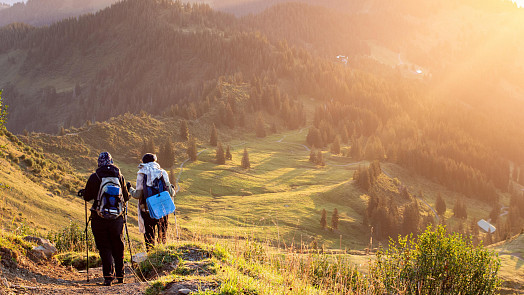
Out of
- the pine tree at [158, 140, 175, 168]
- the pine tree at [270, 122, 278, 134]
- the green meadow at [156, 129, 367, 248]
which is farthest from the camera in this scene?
the pine tree at [270, 122, 278, 134]

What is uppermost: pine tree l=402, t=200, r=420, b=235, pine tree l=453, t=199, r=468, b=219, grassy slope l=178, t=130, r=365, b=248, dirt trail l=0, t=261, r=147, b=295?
dirt trail l=0, t=261, r=147, b=295

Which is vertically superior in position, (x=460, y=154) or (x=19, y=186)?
(x=19, y=186)

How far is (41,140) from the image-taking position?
78750 mm

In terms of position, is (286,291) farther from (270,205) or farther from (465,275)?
(270,205)

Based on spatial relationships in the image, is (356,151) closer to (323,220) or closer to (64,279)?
(323,220)

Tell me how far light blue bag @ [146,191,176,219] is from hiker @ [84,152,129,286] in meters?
1.12

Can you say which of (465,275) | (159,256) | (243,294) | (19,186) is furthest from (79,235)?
(19,186)

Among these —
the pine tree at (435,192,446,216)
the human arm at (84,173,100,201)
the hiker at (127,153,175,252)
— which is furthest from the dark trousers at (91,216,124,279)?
the pine tree at (435,192,446,216)

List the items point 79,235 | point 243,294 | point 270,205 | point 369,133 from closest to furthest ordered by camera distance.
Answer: point 243,294 → point 79,235 → point 270,205 → point 369,133

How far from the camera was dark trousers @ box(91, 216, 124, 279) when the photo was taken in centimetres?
1314

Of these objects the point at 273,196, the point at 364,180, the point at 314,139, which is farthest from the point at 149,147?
the point at 314,139

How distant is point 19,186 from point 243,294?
39.8 metres

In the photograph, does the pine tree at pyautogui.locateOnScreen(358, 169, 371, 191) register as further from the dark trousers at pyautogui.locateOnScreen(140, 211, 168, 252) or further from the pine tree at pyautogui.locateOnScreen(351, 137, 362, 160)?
the dark trousers at pyautogui.locateOnScreen(140, 211, 168, 252)

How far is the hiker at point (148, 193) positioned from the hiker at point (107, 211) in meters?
1.23
